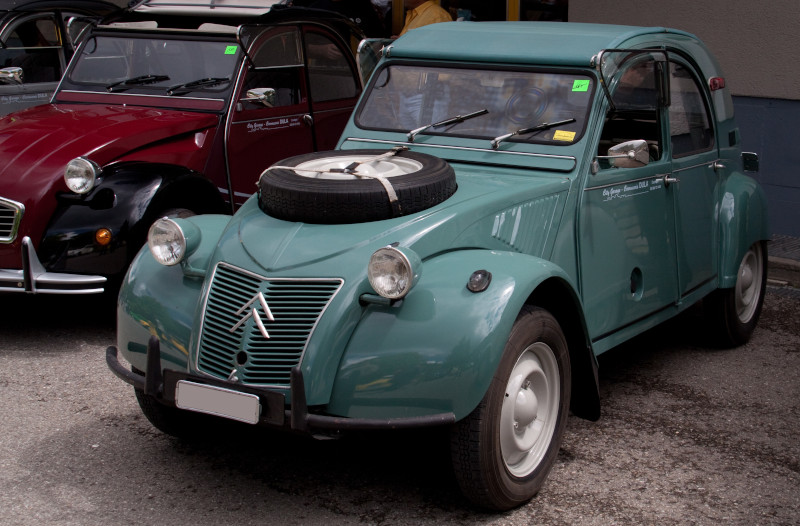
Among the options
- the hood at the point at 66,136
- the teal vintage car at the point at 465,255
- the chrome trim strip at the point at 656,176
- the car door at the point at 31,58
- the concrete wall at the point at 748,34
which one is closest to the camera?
the teal vintage car at the point at 465,255

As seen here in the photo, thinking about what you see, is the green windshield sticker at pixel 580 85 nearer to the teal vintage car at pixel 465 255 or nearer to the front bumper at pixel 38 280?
the teal vintage car at pixel 465 255

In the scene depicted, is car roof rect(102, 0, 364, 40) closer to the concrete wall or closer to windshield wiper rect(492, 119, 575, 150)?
windshield wiper rect(492, 119, 575, 150)

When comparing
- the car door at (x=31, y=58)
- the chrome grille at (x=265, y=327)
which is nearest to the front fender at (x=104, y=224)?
the chrome grille at (x=265, y=327)

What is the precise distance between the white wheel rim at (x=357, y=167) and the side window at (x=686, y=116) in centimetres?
161

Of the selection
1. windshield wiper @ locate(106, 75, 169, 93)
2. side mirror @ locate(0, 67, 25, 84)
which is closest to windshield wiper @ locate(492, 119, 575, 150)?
windshield wiper @ locate(106, 75, 169, 93)

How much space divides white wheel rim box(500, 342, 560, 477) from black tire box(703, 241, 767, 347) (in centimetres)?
207

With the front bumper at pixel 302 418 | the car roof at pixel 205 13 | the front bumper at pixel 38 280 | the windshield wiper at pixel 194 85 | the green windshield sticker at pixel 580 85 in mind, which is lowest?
the front bumper at pixel 38 280

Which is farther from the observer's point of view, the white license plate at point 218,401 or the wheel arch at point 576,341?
the wheel arch at point 576,341

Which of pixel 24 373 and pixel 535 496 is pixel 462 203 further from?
pixel 24 373

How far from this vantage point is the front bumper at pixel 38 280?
216 inches

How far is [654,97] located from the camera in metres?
4.83

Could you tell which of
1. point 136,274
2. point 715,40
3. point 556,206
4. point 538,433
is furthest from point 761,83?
point 136,274

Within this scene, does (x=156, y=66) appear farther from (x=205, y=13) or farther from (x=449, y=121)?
(x=449, y=121)

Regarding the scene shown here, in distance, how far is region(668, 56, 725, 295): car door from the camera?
5027mm
